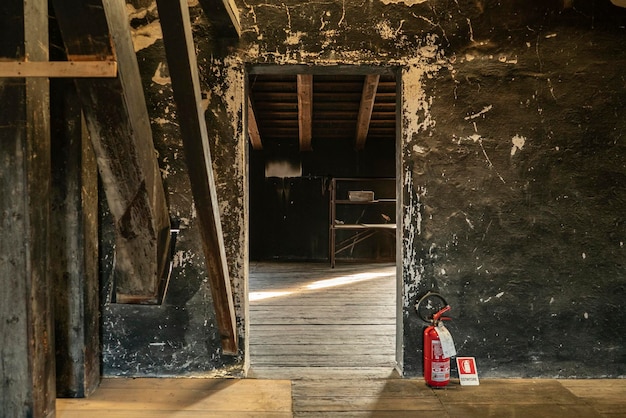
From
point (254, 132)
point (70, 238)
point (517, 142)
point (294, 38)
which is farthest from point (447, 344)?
point (254, 132)

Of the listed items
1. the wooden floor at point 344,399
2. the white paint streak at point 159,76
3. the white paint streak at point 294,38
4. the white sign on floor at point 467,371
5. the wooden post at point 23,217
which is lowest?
the wooden floor at point 344,399

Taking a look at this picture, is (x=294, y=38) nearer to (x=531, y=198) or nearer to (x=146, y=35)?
(x=146, y=35)

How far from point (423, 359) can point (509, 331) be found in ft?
1.67

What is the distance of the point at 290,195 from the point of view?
815 centimetres

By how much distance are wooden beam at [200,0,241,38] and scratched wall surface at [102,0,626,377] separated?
0.07 m

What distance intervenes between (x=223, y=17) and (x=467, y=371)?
2.27 meters

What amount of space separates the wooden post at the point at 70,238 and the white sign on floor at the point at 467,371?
1.96m

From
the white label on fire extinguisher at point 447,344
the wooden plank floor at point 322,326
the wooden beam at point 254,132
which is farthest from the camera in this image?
the wooden beam at point 254,132

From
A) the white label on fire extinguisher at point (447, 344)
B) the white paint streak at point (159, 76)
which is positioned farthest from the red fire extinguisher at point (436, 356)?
the white paint streak at point (159, 76)

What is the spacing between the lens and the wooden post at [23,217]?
167 centimetres

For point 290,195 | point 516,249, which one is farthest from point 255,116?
point 516,249

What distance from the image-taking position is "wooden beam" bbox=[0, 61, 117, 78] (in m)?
1.53

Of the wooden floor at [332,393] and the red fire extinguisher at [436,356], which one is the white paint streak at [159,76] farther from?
the red fire extinguisher at [436,356]

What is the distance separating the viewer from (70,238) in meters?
2.30
